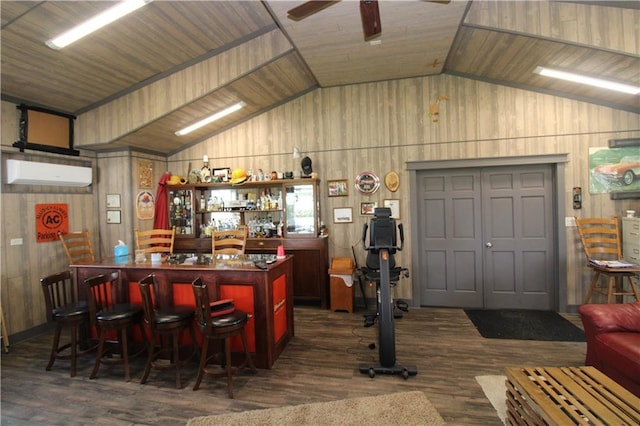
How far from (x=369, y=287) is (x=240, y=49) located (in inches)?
160

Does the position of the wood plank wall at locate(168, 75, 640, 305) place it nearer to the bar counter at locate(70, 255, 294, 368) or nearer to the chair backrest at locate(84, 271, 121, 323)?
the bar counter at locate(70, 255, 294, 368)

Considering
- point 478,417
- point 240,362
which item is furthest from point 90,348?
point 478,417

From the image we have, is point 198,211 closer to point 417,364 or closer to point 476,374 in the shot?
point 417,364

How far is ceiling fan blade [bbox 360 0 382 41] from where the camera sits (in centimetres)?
222

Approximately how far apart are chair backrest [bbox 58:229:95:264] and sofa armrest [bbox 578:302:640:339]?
588cm

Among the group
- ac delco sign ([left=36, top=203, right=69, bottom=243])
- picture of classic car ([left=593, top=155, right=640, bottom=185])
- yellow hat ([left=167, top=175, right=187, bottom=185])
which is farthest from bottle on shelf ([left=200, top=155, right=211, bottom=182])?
picture of classic car ([left=593, top=155, right=640, bottom=185])

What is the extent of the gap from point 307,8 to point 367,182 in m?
3.14

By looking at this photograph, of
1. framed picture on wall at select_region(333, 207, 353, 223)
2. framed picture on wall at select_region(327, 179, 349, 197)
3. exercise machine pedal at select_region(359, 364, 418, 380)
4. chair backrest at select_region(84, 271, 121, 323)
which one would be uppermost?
framed picture on wall at select_region(327, 179, 349, 197)

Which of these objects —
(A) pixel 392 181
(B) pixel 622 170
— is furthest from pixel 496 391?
(B) pixel 622 170

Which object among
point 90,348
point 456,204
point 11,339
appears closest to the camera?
point 90,348

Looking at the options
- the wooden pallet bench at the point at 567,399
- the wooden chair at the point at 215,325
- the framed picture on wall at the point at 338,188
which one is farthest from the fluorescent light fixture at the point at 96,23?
→ the wooden pallet bench at the point at 567,399

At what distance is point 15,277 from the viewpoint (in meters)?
4.02

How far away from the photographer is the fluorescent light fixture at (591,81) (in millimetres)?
3799

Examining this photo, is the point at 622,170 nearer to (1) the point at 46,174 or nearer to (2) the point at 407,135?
(2) the point at 407,135
